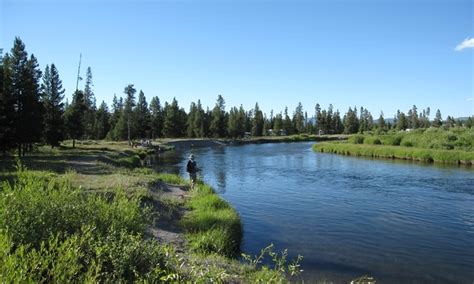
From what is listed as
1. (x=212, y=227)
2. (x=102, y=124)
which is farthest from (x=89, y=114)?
(x=212, y=227)

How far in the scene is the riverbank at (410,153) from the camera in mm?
46047

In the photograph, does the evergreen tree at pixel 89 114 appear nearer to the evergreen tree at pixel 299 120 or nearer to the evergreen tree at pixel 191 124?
the evergreen tree at pixel 191 124

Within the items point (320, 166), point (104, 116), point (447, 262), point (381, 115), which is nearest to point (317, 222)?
point (447, 262)

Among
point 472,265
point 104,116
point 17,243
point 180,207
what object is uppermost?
point 104,116

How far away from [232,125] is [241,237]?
10838 cm

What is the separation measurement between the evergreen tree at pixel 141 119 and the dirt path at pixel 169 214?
71837 mm

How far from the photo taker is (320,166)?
45.8 metres

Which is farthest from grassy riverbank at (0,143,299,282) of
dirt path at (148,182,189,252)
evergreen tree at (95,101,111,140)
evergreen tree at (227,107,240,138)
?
evergreen tree at (227,107,240,138)

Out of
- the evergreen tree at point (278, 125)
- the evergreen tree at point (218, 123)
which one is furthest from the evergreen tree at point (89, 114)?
the evergreen tree at point (278, 125)

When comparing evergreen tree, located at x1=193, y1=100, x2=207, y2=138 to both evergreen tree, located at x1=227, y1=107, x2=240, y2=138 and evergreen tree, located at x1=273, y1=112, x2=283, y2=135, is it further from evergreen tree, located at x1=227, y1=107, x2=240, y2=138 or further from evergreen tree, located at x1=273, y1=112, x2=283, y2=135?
evergreen tree, located at x1=273, y1=112, x2=283, y2=135

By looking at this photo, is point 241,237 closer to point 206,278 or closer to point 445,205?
point 206,278

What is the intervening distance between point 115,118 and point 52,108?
173 feet

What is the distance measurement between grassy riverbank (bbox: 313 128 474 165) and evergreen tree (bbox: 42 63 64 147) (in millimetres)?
40919

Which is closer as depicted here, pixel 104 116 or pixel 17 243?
pixel 17 243
